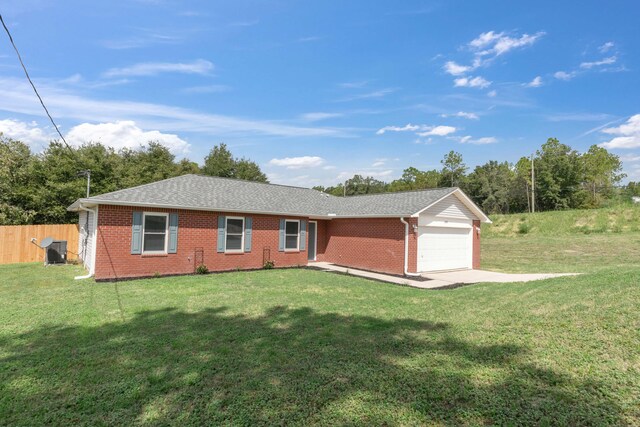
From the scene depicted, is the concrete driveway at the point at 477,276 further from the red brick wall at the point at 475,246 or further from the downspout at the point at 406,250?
the red brick wall at the point at 475,246

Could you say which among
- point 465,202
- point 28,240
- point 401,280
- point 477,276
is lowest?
point 401,280

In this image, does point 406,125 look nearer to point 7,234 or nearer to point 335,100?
point 335,100

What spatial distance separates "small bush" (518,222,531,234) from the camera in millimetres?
27484

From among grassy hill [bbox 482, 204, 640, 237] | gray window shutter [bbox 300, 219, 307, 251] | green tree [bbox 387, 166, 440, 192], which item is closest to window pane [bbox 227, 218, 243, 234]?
gray window shutter [bbox 300, 219, 307, 251]

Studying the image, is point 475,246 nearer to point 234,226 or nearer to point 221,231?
point 234,226

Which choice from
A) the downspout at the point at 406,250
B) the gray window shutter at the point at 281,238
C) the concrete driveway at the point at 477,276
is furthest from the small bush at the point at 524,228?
the gray window shutter at the point at 281,238

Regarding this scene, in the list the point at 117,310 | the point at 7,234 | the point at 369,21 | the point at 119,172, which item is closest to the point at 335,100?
the point at 369,21

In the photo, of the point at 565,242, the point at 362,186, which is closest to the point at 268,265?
the point at 565,242

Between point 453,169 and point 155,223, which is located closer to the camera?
point 155,223

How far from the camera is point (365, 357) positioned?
4516 mm

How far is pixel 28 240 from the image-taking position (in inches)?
615

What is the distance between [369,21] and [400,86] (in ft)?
13.8

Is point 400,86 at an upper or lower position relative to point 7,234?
upper

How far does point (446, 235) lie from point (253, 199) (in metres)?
8.99
